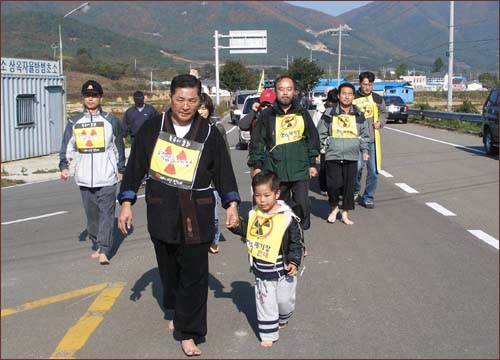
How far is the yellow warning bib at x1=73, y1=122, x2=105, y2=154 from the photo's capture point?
699 cm

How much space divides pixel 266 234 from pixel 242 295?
1.24 metres

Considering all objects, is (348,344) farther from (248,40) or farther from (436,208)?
(248,40)

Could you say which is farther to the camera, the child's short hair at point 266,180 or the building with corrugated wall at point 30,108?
the building with corrugated wall at point 30,108

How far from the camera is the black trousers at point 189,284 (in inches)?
175

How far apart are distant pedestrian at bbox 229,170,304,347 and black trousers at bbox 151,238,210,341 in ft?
1.22

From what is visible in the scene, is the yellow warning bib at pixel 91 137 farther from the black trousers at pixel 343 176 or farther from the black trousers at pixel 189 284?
the black trousers at pixel 343 176

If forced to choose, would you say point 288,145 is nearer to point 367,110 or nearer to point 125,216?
point 125,216

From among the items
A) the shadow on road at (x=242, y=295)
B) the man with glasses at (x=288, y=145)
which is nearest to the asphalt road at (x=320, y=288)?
the shadow on road at (x=242, y=295)

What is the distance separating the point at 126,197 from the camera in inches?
178

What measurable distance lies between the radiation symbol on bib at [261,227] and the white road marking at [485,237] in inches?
147

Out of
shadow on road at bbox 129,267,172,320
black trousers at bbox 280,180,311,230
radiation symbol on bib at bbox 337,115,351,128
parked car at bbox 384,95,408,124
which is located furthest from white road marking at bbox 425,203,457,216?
parked car at bbox 384,95,408,124

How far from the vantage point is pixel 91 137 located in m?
7.00

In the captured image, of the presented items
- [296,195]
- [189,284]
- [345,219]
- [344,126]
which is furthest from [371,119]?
[189,284]

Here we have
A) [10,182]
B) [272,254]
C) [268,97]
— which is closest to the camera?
[272,254]
